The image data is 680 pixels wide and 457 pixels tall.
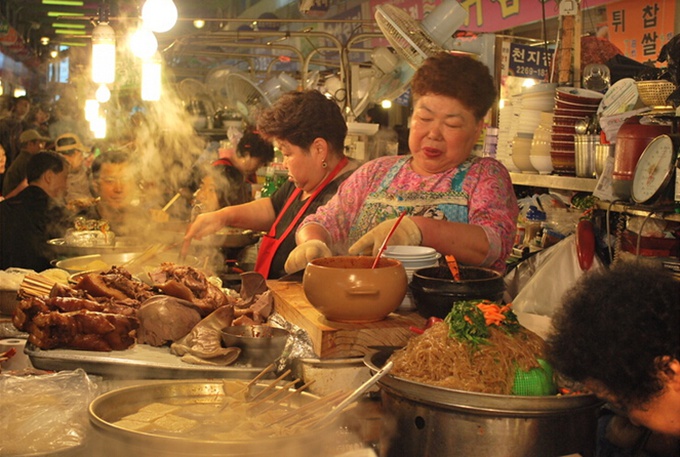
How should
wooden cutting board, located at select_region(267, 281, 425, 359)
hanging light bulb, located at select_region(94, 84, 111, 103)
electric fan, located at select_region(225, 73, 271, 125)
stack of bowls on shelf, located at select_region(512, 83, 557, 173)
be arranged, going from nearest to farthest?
wooden cutting board, located at select_region(267, 281, 425, 359), stack of bowls on shelf, located at select_region(512, 83, 557, 173), electric fan, located at select_region(225, 73, 271, 125), hanging light bulb, located at select_region(94, 84, 111, 103)

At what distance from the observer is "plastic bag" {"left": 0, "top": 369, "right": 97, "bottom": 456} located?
1950 millimetres

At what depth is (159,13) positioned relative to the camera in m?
5.49

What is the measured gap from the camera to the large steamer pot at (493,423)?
1.58 metres

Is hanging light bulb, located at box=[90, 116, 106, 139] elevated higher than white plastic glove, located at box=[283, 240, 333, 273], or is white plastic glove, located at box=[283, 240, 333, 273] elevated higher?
hanging light bulb, located at box=[90, 116, 106, 139]

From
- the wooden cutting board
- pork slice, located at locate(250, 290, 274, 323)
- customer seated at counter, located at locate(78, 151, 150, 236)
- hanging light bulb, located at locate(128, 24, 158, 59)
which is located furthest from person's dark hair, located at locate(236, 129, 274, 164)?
the wooden cutting board

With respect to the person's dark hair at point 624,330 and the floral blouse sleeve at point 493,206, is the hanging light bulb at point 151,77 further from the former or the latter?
the person's dark hair at point 624,330

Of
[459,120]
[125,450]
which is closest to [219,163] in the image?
[459,120]

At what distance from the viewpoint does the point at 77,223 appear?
211 inches

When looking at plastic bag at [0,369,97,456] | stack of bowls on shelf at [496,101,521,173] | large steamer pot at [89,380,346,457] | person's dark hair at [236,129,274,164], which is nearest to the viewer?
large steamer pot at [89,380,346,457]

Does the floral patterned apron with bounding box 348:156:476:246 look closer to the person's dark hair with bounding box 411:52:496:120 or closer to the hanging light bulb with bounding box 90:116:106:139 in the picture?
the person's dark hair with bounding box 411:52:496:120

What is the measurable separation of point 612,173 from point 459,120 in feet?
3.67

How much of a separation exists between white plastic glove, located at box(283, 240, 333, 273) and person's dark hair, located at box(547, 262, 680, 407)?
1.50 m

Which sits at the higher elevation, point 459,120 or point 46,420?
point 459,120

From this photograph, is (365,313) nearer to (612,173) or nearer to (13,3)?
(612,173)
